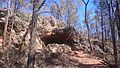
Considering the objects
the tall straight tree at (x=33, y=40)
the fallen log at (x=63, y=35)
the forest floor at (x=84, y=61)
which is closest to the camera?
the tall straight tree at (x=33, y=40)

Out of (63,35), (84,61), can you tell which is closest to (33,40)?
(84,61)

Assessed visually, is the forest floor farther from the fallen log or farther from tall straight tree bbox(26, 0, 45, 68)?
tall straight tree bbox(26, 0, 45, 68)

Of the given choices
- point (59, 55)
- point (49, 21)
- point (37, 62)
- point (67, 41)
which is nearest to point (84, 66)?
point (59, 55)

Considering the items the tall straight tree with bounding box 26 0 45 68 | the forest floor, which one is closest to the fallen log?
the forest floor

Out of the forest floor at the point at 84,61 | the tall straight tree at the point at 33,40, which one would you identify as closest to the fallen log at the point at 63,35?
the forest floor at the point at 84,61

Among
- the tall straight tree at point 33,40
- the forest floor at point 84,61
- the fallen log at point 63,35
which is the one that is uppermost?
the tall straight tree at point 33,40

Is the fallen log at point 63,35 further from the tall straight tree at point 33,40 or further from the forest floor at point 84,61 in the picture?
the tall straight tree at point 33,40

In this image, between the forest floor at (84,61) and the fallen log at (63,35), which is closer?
the forest floor at (84,61)

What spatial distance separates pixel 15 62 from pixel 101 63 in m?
8.89

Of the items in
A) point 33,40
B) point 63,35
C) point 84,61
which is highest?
point 33,40

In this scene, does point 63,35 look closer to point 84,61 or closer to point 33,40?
point 84,61

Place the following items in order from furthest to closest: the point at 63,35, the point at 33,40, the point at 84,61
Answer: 1. the point at 63,35
2. the point at 84,61
3. the point at 33,40

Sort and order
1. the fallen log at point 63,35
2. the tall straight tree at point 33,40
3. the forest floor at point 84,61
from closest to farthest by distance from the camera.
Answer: the tall straight tree at point 33,40, the forest floor at point 84,61, the fallen log at point 63,35

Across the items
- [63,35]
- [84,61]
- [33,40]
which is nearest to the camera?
[33,40]
